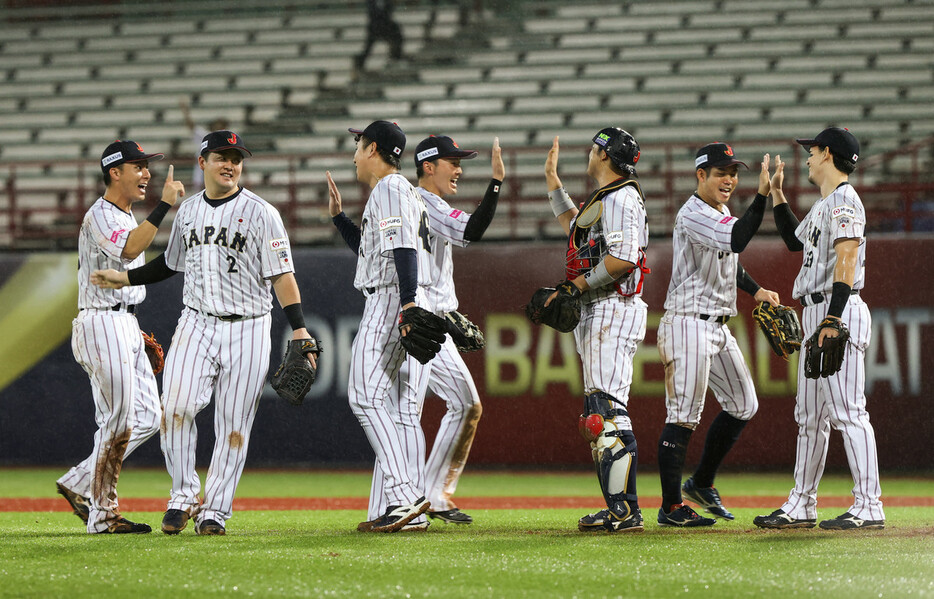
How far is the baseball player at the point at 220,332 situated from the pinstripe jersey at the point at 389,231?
411 mm

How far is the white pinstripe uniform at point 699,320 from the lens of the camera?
237 inches

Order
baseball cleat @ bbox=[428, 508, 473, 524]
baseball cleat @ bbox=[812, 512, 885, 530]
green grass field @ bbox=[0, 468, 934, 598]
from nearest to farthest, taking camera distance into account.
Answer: green grass field @ bbox=[0, 468, 934, 598], baseball cleat @ bbox=[812, 512, 885, 530], baseball cleat @ bbox=[428, 508, 473, 524]

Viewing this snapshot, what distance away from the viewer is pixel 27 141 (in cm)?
1611

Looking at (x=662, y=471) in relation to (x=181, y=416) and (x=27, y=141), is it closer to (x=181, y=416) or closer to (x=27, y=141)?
(x=181, y=416)

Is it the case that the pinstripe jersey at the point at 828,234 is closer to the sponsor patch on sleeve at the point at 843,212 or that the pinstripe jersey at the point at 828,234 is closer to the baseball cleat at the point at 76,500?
the sponsor patch on sleeve at the point at 843,212

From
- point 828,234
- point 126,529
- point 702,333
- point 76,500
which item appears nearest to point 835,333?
point 828,234

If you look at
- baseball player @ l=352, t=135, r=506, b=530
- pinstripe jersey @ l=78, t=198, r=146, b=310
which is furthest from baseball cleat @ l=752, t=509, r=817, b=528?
pinstripe jersey @ l=78, t=198, r=146, b=310

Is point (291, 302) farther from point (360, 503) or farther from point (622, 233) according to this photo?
point (360, 503)

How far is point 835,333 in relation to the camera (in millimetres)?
5383

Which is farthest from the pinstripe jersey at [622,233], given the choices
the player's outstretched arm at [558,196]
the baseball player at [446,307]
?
the baseball player at [446,307]

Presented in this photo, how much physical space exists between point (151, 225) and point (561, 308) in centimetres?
215

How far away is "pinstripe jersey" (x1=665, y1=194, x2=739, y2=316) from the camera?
239 inches

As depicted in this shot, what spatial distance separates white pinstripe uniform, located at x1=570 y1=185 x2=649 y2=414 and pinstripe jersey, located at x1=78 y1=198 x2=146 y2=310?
2498mm

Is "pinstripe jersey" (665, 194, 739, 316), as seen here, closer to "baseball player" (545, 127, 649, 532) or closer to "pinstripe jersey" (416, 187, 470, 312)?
"baseball player" (545, 127, 649, 532)
